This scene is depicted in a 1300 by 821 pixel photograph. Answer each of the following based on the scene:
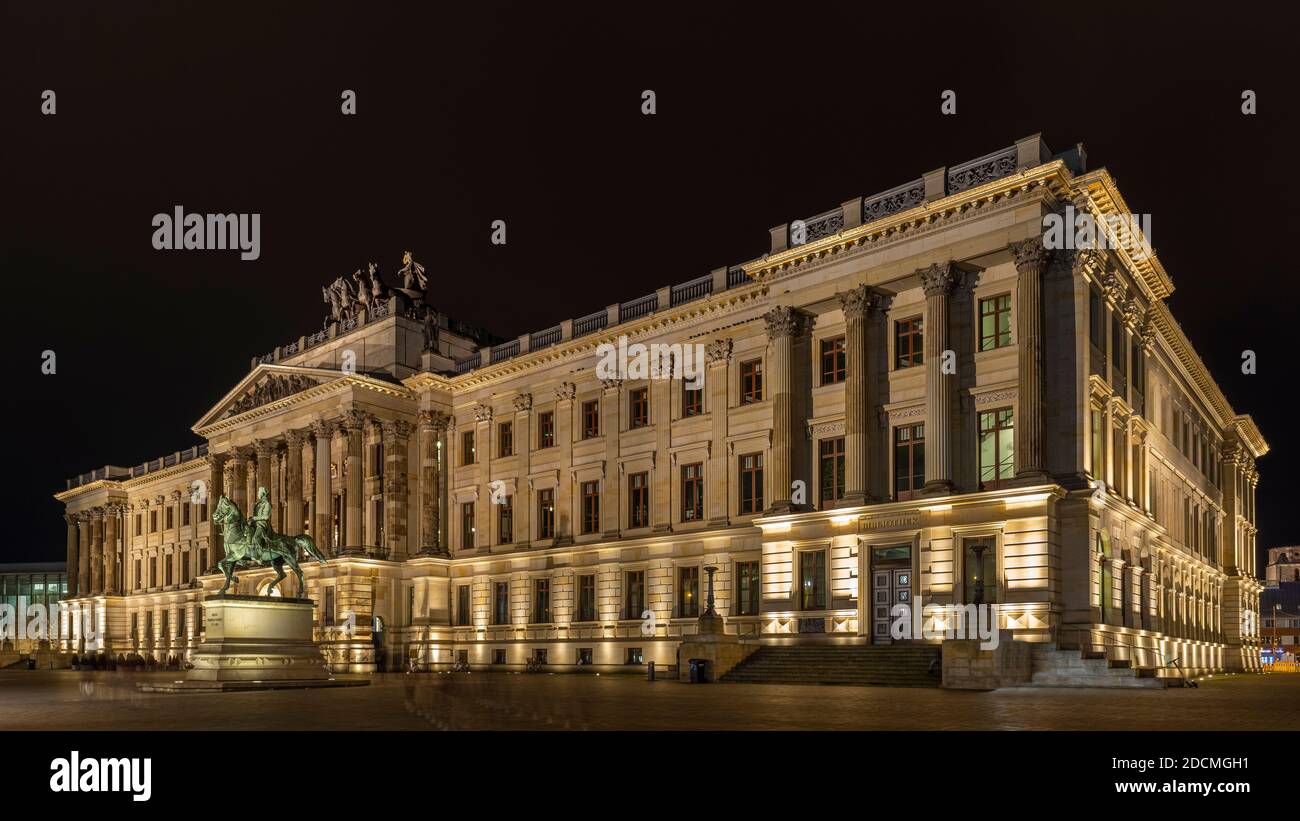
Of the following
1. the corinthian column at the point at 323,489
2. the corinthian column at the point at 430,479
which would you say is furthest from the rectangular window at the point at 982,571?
the corinthian column at the point at 323,489

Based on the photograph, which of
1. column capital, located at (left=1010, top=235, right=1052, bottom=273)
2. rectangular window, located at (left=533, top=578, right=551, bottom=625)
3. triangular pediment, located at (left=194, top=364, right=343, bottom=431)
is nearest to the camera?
column capital, located at (left=1010, top=235, right=1052, bottom=273)

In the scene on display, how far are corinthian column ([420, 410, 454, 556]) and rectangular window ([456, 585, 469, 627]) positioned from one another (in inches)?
83.3

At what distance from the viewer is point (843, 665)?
3797 centimetres

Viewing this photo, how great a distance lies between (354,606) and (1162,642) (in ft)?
125

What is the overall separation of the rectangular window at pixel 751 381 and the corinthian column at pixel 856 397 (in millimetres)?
5767

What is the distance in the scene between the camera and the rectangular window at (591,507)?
5506 centimetres

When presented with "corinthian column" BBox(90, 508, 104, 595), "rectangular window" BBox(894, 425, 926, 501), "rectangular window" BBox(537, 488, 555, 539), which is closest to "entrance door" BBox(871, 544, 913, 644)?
"rectangular window" BBox(894, 425, 926, 501)

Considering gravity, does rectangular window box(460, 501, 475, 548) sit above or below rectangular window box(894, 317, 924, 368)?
below

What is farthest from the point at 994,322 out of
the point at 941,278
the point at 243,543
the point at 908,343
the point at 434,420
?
the point at 434,420

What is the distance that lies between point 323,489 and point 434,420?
7.43 m

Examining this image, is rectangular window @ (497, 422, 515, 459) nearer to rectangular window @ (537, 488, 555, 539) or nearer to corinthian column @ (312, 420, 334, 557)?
rectangular window @ (537, 488, 555, 539)

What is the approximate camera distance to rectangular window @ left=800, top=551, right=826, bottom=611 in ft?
139

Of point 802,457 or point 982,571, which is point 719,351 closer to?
point 802,457

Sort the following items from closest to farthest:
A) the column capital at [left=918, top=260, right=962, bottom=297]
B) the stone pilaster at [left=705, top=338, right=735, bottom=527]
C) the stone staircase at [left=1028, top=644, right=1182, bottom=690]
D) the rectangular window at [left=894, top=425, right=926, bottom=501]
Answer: the stone staircase at [left=1028, top=644, right=1182, bottom=690] → the column capital at [left=918, top=260, right=962, bottom=297] → the rectangular window at [left=894, top=425, right=926, bottom=501] → the stone pilaster at [left=705, top=338, right=735, bottom=527]
